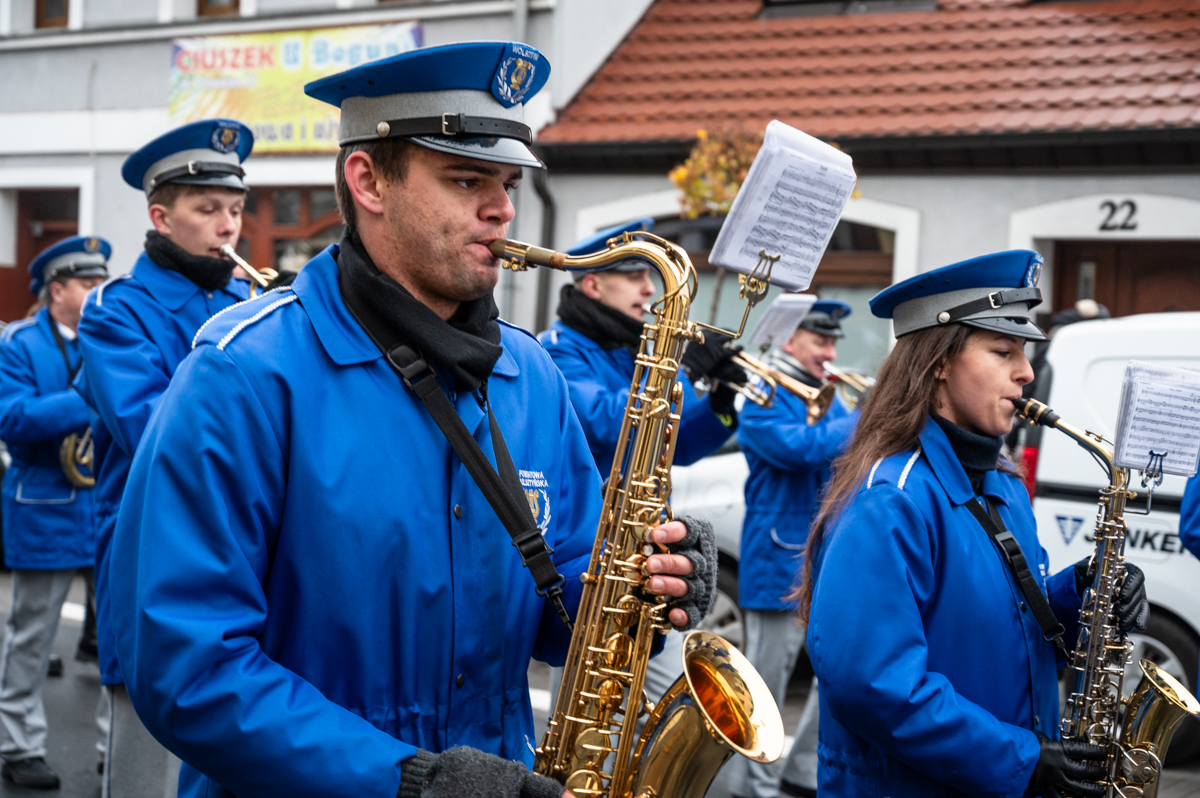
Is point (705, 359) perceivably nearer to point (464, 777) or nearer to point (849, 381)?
point (849, 381)

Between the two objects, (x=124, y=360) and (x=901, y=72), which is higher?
(x=901, y=72)

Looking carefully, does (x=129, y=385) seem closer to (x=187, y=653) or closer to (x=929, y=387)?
(x=187, y=653)

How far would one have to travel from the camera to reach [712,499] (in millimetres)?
7137

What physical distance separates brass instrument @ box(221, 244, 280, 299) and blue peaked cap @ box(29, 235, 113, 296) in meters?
2.18

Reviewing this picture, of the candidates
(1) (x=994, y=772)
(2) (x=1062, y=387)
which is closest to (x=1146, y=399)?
(1) (x=994, y=772)

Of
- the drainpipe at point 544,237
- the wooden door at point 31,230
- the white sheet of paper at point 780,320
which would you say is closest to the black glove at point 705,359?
the white sheet of paper at point 780,320

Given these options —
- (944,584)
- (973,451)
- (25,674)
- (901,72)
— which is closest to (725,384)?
(973,451)

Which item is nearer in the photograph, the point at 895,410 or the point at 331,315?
the point at 331,315

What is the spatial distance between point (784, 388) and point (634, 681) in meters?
3.77

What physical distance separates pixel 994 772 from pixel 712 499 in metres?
4.55

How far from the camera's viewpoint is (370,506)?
6.54 feet

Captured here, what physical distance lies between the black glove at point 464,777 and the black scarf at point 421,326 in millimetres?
660

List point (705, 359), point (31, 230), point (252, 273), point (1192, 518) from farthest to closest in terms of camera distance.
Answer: point (31, 230), point (705, 359), point (252, 273), point (1192, 518)

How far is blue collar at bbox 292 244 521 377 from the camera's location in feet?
6.77
